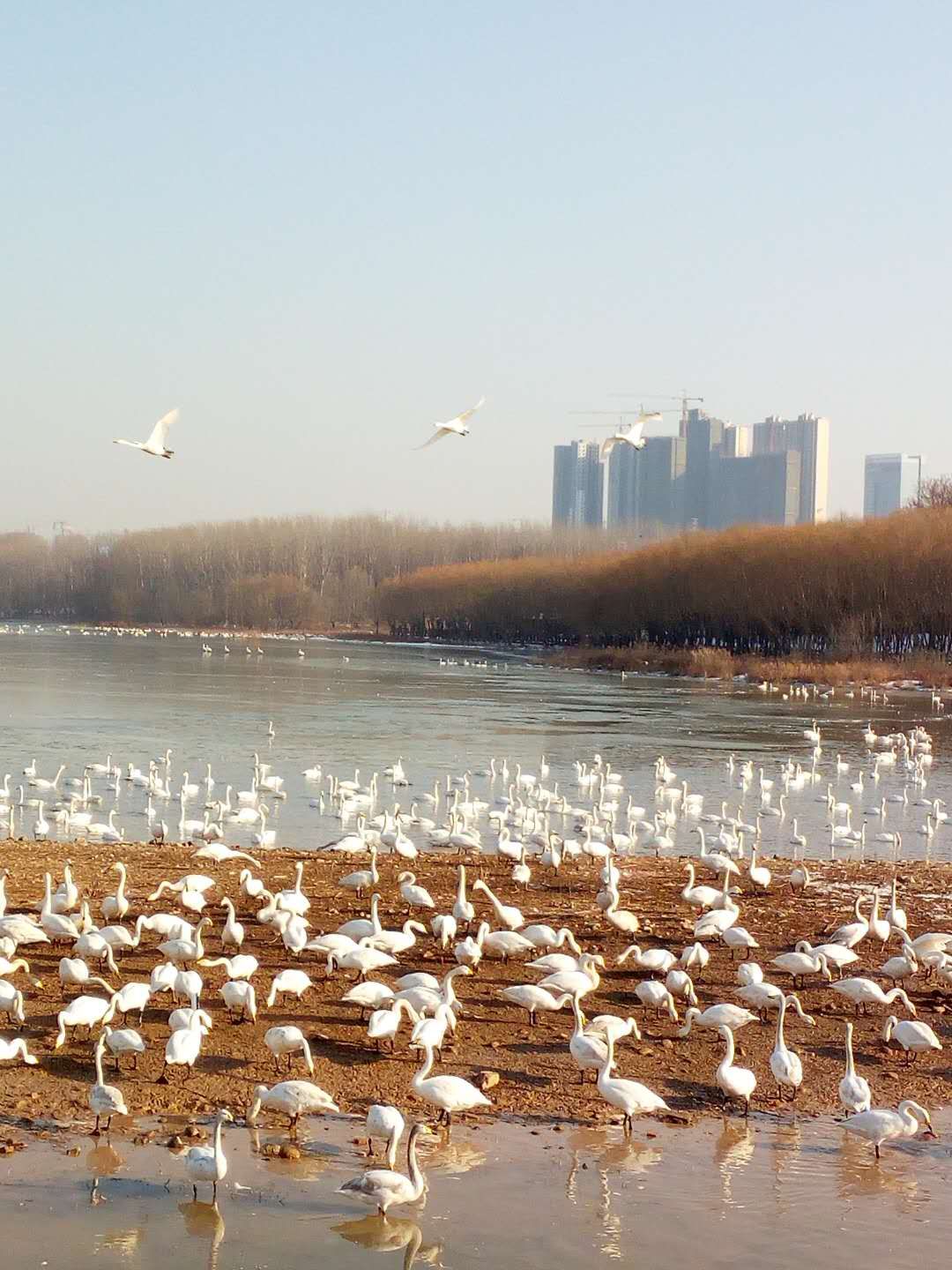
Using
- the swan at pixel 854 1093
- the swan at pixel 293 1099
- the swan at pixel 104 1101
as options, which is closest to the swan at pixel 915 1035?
the swan at pixel 854 1093

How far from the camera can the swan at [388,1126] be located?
655 centimetres

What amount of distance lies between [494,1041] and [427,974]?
2.18ft

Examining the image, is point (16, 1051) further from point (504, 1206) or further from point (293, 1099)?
point (504, 1206)

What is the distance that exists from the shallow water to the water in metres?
11.0

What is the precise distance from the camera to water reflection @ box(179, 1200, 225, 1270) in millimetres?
6070

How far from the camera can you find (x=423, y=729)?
3400 centimetres

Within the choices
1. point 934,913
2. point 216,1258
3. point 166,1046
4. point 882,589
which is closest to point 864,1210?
point 216,1258

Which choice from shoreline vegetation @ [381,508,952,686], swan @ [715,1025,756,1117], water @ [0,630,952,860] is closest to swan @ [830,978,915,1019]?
swan @ [715,1025,756,1117]

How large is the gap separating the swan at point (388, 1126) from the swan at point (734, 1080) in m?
1.85

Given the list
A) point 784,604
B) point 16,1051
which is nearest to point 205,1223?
point 16,1051

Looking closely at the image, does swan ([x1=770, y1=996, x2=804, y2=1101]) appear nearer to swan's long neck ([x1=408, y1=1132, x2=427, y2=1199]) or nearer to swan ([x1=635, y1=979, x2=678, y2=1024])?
swan ([x1=635, y1=979, x2=678, y2=1024])

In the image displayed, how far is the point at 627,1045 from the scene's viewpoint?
345 inches

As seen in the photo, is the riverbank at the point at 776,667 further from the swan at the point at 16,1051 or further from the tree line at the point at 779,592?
the swan at the point at 16,1051

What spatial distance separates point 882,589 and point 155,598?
89982 mm
